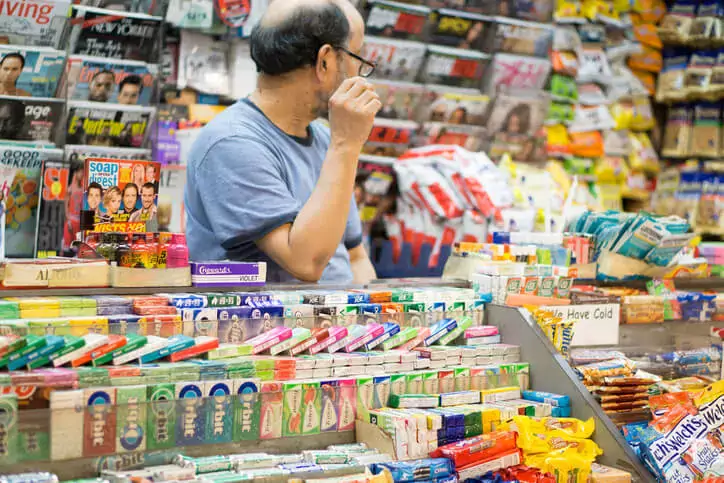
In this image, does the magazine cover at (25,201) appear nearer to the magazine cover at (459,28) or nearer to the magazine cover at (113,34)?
the magazine cover at (113,34)

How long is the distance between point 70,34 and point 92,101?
29 centimetres

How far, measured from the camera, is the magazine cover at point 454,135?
16.2ft

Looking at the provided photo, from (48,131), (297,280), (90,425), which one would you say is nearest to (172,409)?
(90,425)

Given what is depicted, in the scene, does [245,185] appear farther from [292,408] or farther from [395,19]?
[395,19]

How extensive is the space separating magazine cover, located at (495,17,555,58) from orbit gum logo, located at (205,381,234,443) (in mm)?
3968

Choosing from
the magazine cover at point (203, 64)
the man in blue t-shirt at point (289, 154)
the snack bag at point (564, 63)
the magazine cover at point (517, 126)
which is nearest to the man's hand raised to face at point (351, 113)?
the man in blue t-shirt at point (289, 154)

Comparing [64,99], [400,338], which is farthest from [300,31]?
[64,99]

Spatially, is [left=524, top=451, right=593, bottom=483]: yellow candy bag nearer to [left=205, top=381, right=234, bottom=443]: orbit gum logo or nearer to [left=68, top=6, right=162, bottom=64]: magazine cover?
[left=205, top=381, right=234, bottom=443]: orbit gum logo

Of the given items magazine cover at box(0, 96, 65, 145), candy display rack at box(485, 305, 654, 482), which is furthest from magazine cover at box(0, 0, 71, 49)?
candy display rack at box(485, 305, 654, 482)

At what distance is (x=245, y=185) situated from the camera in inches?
84.8

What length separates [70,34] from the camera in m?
3.76

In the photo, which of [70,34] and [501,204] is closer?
[70,34]

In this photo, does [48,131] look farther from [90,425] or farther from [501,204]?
[90,425]

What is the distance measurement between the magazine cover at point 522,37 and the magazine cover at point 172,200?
6.86 ft
